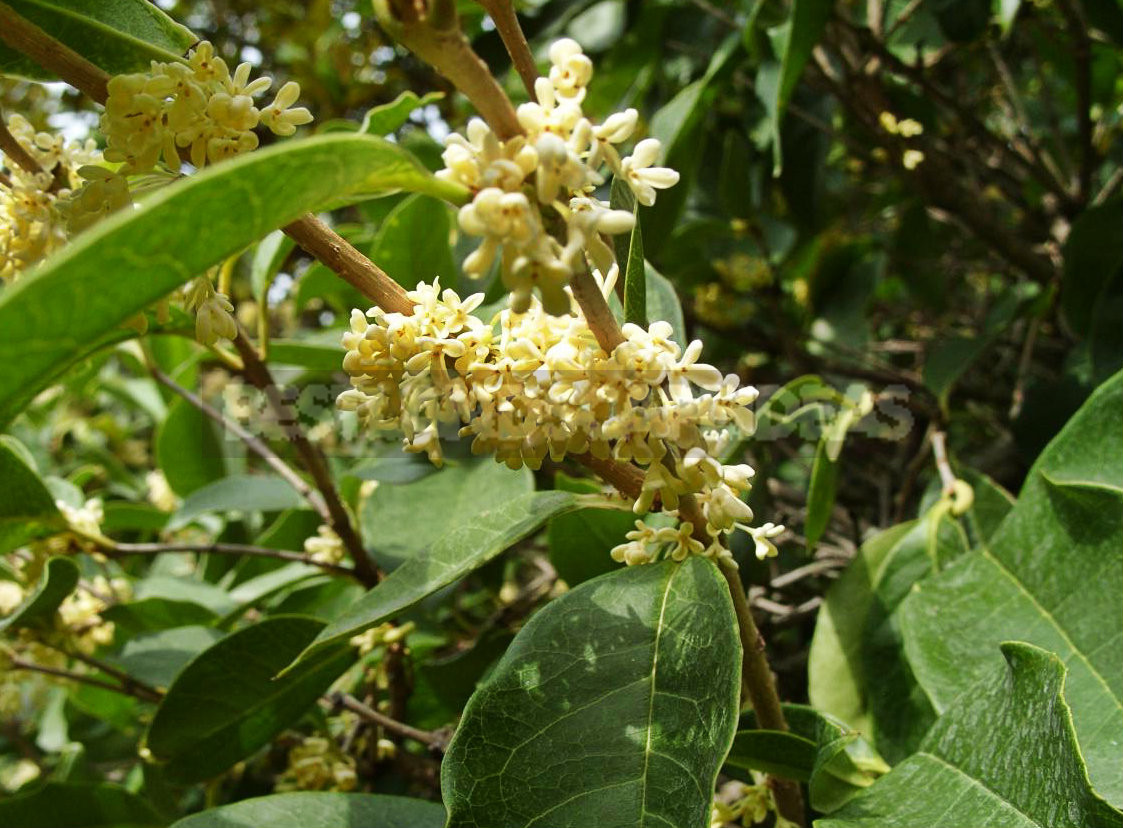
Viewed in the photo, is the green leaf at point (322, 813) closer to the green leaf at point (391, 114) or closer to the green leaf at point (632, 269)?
the green leaf at point (632, 269)

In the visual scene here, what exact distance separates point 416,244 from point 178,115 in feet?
2.87

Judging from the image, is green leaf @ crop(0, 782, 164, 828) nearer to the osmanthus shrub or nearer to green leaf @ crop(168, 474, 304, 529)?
the osmanthus shrub

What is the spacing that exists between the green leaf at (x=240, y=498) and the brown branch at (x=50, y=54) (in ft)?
3.28

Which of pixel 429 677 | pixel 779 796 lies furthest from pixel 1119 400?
pixel 429 677

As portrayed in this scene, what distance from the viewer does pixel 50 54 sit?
0.86m

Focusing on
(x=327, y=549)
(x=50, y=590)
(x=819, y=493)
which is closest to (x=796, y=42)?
(x=819, y=493)

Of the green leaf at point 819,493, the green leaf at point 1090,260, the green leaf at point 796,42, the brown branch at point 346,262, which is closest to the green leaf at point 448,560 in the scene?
the brown branch at point 346,262

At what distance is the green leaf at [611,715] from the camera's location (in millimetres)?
823

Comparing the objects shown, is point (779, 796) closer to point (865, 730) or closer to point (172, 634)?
point (865, 730)

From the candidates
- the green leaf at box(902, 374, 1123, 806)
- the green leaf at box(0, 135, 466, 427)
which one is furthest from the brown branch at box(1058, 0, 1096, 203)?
the green leaf at box(0, 135, 466, 427)

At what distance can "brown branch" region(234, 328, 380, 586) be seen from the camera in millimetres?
1594

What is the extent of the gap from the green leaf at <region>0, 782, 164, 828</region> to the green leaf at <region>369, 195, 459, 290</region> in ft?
3.05

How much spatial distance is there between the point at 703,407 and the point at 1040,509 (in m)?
0.70

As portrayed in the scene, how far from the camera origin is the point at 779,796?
115 centimetres
